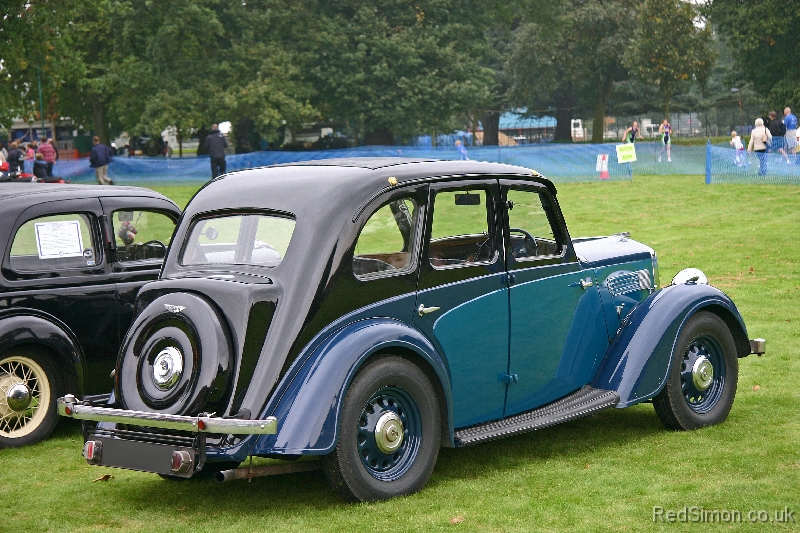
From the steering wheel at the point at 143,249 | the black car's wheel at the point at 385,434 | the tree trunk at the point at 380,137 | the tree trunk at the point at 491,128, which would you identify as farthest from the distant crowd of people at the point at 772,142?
the tree trunk at the point at 491,128

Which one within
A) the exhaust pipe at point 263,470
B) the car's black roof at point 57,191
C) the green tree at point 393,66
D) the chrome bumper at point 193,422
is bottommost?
the exhaust pipe at point 263,470

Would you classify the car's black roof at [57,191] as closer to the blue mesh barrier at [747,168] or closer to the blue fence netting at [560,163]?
the blue fence netting at [560,163]

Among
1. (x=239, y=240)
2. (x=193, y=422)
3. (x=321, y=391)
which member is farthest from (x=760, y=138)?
(x=193, y=422)

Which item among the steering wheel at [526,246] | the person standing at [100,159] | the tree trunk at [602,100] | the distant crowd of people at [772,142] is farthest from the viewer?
the tree trunk at [602,100]

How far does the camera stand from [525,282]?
7168mm

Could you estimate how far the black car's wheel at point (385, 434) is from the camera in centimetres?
592

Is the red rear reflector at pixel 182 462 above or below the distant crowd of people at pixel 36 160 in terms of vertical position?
below

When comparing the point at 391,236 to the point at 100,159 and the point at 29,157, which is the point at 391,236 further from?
the point at 29,157

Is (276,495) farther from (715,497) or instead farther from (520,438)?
(715,497)

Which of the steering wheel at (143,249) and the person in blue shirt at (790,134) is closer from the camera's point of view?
the steering wheel at (143,249)

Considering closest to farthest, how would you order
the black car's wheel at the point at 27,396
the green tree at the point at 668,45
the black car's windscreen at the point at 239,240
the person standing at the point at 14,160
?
the black car's windscreen at the point at 239,240 → the black car's wheel at the point at 27,396 → the person standing at the point at 14,160 → the green tree at the point at 668,45

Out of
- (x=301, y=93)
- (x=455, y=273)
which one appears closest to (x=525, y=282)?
(x=455, y=273)

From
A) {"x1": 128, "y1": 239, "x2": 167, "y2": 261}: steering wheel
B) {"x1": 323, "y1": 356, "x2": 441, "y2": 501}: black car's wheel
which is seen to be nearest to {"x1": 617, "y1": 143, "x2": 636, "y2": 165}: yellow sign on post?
{"x1": 128, "y1": 239, "x2": 167, "y2": 261}: steering wheel

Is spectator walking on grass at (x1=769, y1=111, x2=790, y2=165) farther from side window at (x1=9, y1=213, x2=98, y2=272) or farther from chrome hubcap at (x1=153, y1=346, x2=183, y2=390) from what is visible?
chrome hubcap at (x1=153, y1=346, x2=183, y2=390)
